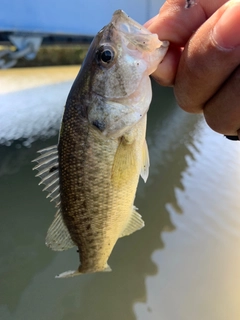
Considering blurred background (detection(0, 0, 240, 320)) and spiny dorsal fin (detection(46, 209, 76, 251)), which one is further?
blurred background (detection(0, 0, 240, 320))

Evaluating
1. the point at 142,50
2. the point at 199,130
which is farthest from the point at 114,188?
the point at 199,130

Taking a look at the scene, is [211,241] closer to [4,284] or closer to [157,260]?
[157,260]

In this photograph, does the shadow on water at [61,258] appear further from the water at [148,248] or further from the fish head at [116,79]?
the fish head at [116,79]

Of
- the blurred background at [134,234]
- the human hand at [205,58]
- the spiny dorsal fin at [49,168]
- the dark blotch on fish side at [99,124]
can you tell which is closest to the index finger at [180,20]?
the human hand at [205,58]

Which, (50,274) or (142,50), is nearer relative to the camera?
(142,50)

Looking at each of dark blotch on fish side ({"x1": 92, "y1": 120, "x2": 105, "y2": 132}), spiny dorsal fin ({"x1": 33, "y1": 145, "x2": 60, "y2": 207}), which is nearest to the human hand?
dark blotch on fish side ({"x1": 92, "y1": 120, "x2": 105, "y2": 132})

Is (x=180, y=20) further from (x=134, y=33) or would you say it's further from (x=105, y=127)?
(x=105, y=127)

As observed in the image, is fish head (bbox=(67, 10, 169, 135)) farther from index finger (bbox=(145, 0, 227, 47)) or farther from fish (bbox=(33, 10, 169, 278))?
index finger (bbox=(145, 0, 227, 47))
